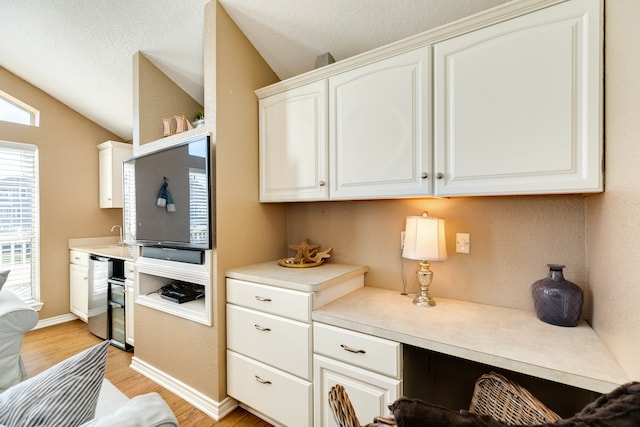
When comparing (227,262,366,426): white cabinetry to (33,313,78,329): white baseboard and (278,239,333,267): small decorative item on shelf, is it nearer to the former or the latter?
(278,239,333,267): small decorative item on shelf

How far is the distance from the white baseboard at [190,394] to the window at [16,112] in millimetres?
3016

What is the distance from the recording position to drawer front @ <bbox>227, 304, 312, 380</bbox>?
A: 152 cm

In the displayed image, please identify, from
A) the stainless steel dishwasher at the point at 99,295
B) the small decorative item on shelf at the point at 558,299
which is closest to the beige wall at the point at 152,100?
the stainless steel dishwasher at the point at 99,295

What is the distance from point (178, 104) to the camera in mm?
2641

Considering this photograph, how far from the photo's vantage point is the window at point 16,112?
10.2 feet

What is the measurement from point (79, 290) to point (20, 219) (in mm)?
1002

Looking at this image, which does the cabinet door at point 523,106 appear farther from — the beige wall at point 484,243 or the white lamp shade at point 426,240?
the beige wall at point 484,243

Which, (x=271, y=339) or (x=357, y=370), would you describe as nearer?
(x=357, y=370)

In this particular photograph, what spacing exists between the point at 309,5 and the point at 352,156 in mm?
951

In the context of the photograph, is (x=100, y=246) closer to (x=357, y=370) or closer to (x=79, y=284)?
(x=79, y=284)

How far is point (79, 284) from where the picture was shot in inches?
131

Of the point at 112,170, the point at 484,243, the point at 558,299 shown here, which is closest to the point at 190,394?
the point at 484,243

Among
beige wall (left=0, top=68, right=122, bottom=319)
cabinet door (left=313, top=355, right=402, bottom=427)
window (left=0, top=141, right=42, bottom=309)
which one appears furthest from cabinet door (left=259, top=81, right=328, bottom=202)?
window (left=0, top=141, right=42, bottom=309)

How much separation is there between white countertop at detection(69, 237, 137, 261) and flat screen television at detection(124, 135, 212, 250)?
0.88 metres
